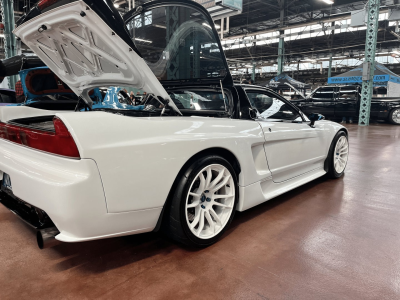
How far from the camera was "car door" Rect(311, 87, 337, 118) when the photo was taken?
1213 cm

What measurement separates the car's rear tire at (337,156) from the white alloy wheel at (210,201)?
6.22ft

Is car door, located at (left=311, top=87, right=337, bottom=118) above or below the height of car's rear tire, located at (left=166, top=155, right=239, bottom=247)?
above

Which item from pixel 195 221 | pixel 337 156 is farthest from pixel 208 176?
pixel 337 156

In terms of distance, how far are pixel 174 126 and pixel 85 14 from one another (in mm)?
802

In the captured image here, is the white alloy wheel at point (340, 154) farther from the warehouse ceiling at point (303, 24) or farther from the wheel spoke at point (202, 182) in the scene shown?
the warehouse ceiling at point (303, 24)

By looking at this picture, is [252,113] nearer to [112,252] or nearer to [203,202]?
[203,202]

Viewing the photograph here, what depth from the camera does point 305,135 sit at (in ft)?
9.27

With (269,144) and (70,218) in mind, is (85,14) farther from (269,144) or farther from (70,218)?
(269,144)

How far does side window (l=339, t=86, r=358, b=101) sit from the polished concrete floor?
10.9 meters

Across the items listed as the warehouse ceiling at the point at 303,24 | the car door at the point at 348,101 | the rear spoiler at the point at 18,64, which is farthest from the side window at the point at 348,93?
the rear spoiler at the point at 18,64

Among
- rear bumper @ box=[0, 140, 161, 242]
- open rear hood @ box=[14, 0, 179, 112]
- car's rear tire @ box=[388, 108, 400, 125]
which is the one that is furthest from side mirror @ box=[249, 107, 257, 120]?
car's rear tire @ box=[388, 108, 400, 125]

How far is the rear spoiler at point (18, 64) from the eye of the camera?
18.4 ft

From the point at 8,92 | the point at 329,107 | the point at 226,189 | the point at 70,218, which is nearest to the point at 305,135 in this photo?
the point at 226,189

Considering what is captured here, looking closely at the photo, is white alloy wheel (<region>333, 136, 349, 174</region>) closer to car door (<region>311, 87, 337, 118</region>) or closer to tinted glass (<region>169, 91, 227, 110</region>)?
tinted glass (<region>169, 91, 227, 110</region>)
